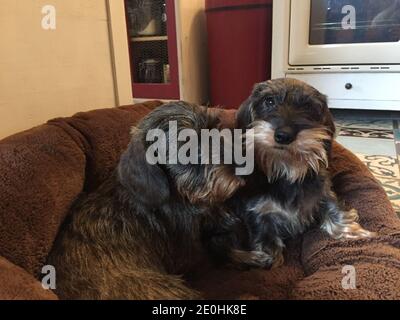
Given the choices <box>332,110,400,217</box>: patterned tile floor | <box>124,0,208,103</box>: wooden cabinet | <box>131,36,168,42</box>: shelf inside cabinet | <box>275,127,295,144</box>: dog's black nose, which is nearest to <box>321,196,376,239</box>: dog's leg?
<box>275,127,295,144</box>: dog's black nose

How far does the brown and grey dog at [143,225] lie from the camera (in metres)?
1.02

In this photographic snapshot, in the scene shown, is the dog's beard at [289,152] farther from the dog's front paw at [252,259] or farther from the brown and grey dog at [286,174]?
the dog's front paw at [252,259]

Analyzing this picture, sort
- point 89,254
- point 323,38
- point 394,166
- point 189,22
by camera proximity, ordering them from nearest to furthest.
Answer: point 89,254 < point 394,166 < point 323,38 < point 189,22

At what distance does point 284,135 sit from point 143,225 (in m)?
0.53

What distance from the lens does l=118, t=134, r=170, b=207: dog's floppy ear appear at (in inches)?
45.1

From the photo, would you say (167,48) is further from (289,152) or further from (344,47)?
(289,152)

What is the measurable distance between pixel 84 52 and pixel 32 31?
0.93 ft

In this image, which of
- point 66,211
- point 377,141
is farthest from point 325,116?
point 377,141

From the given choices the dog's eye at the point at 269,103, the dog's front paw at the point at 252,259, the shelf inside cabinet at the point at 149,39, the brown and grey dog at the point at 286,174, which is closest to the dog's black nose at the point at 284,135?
the brown and grey dog at the point at 286,174

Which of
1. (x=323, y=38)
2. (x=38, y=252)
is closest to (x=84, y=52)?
(x=38, y=252)

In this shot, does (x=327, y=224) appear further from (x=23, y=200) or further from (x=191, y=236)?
(x=23, y=200)

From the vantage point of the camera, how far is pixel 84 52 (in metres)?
1.67

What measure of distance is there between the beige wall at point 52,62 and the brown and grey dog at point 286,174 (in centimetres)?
72

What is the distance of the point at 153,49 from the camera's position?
3.46 meters
